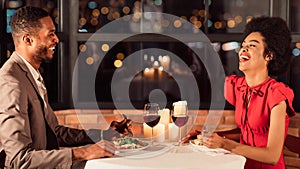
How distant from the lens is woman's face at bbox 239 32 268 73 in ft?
9.43

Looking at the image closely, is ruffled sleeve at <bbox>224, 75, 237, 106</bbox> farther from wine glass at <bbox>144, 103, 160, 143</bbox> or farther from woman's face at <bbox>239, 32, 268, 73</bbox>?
wine glass at <bbox>144, 103, 160, 143</bbox>

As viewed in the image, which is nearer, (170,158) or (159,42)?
(170,158)

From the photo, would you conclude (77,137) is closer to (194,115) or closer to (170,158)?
(170,158)

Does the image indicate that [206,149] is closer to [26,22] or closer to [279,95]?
[279,95]

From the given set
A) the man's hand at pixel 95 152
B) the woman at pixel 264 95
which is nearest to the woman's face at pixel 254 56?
the woman at pixel 264 95

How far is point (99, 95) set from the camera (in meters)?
3.84

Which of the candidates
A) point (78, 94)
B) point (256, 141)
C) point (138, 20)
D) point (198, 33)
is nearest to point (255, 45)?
point (256, 141)

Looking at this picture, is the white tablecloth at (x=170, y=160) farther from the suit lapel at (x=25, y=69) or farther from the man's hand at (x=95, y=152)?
the suit lapel at (x=25, y=69)

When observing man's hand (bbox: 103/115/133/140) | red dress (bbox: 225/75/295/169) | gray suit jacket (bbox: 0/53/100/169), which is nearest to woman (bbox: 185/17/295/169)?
red dress (bbox: 225/75/295/169)

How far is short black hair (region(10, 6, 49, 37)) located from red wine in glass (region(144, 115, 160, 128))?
0.70m

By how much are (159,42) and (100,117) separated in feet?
2.18

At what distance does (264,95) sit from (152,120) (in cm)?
68

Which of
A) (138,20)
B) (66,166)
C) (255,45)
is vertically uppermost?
(138,20)

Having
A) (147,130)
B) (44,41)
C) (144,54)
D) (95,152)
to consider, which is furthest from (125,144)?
(144,54)
